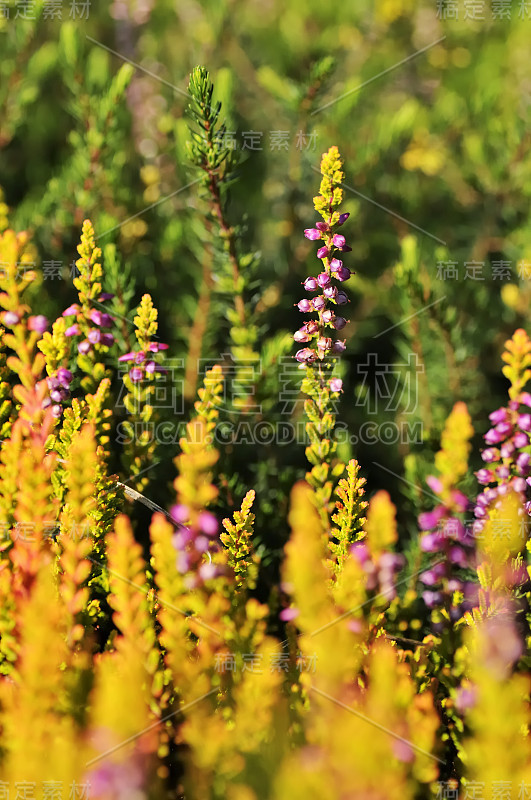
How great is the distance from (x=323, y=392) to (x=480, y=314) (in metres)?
0.91

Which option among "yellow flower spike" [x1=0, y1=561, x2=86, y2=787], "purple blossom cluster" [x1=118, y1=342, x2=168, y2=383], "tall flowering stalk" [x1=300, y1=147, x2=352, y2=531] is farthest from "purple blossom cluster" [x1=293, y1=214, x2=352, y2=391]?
"yellow flower spike" [x1=0, y1=561, x2=86, y2=787]

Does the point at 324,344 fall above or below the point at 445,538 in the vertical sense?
above

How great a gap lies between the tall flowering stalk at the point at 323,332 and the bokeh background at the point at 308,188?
0.22 meters

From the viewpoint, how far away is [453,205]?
2.13 metres

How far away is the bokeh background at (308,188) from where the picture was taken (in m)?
1.48

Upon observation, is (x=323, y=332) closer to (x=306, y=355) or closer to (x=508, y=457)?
(x=306, y=355)

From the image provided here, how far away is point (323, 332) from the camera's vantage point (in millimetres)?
986

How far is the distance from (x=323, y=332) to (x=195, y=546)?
391 mm

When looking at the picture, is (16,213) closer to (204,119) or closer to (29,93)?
(29,93)

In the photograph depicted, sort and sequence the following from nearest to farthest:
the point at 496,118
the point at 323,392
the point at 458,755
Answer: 1. the point at 458,755
2. the point at 323,392
3. the point at 496,118

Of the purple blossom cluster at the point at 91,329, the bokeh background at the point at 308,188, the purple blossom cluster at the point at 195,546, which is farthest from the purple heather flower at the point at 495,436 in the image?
the purple blossom cluster at the point at 91,329

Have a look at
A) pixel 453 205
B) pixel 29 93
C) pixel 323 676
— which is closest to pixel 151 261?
pixel 29 93

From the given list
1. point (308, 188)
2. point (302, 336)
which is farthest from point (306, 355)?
point (308, 188)

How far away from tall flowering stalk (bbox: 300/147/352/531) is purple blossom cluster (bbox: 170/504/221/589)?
0.25m
